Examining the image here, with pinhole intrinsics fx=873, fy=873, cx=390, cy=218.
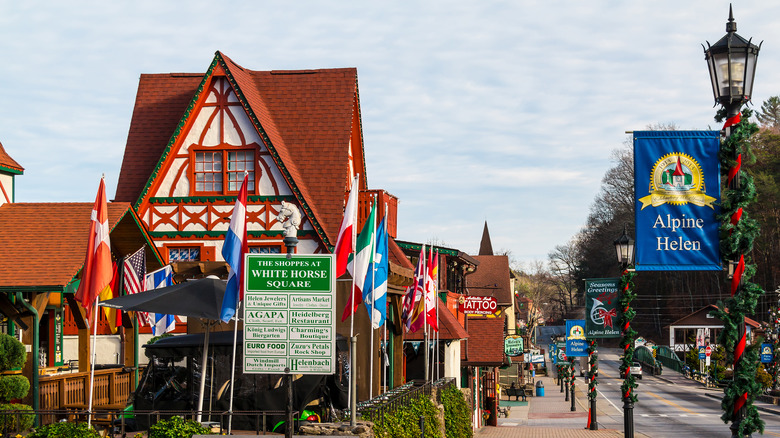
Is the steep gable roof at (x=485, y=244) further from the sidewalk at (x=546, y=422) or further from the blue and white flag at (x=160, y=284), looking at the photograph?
the blue and white flag at (x=160, y=284)

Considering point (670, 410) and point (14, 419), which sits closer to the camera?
point (14, 419)

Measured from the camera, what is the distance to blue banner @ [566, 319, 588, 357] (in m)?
35.7

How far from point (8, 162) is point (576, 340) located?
23.4 meters

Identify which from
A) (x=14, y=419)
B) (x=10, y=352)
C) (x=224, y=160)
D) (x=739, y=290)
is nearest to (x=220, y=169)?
(x=224, y=160)

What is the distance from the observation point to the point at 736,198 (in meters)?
9.82

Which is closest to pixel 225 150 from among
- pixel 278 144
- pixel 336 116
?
pixel 278 144

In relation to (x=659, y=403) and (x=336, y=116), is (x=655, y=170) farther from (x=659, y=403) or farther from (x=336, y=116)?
(x=659, y=403)

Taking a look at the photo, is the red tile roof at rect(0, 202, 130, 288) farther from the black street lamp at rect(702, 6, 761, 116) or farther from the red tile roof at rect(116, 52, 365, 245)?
the black street lamp at rect(702, 6, 761, 116)

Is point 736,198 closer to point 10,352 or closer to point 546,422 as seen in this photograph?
point 10,352

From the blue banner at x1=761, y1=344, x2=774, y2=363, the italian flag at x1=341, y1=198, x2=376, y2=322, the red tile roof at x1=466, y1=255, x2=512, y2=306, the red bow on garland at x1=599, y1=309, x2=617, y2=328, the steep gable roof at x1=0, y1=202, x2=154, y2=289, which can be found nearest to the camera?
the italian flag at x1=341, y1=198, x2=376, y2=322

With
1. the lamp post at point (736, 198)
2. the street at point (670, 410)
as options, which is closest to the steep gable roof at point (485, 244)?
the street at point (670, 410)

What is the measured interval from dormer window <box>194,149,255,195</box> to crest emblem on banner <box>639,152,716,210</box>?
1626 cm

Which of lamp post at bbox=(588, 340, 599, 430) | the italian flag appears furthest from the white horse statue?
lamp post at bbox=(588, 340, 599, 430)

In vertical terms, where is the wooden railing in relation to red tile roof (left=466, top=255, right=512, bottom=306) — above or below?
below
